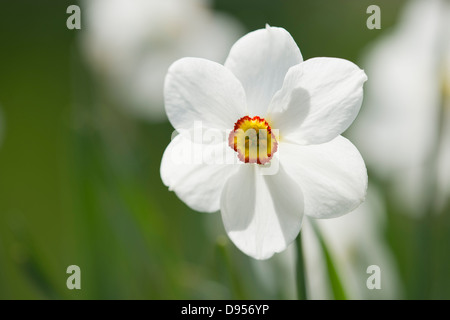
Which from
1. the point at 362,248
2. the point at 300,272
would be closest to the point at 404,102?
the point at 362,248

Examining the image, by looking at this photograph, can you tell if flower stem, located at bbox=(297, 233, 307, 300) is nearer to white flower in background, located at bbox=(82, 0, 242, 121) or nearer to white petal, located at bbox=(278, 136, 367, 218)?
white petal, located at bbox=(278, 136, 367, 218)

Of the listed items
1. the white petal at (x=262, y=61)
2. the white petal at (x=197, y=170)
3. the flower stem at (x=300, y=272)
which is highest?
the white petal at (x=262, y=61)

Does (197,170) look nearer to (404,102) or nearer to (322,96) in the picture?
(322,96)

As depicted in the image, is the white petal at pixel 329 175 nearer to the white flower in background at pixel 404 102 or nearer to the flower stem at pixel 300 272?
the flower stem at pixel 300 272

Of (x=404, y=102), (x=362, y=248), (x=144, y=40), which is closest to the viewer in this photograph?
(x=362, y=248)

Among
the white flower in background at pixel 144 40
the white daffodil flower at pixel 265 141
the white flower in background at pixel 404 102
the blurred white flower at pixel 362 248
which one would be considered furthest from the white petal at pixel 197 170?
the white flower in background at pixel 144 40
